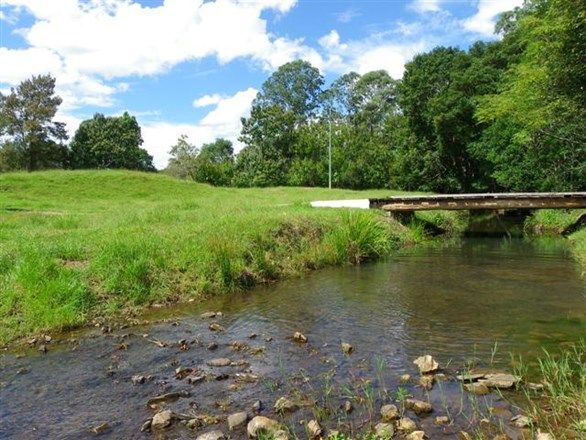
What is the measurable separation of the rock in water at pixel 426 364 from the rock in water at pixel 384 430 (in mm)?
1914

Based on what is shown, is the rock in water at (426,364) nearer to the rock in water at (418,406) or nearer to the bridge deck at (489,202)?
the rock in water at (418,406)

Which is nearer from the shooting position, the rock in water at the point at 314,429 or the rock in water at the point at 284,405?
the rock in water at the point at 314,429

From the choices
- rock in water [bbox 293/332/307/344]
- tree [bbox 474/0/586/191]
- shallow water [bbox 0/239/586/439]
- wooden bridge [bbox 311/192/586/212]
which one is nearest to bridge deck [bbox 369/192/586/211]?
wooden bridge [bbox 311/192/586/212]

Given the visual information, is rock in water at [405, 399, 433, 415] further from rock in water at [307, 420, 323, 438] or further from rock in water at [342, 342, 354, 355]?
rock in water at [342, 342, 354, 355]

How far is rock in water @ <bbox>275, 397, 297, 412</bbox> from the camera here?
21.4ft

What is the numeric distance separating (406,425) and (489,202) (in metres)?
23.1

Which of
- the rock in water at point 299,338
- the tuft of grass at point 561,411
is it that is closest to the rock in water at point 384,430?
the tuft of grass at point 561,411

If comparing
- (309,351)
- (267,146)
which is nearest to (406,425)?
(309,351)

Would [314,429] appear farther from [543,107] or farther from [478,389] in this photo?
[543,107]

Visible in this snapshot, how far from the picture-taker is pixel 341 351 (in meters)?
8.93

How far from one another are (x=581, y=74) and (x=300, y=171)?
1796 inches

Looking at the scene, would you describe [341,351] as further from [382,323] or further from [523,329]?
[523,329]

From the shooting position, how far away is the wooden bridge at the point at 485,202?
24750 mm

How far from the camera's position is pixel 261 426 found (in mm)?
5961
